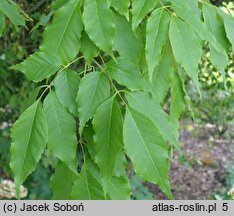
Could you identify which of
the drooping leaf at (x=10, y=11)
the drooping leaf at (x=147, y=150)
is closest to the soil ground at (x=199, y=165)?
the drooping leaf at (x=10, y=11)

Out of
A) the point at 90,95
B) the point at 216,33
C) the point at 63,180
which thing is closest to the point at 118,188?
the point at 63,180

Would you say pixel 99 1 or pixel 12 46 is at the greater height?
pixel 99 1

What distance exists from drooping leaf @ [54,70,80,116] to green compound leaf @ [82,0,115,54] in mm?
117

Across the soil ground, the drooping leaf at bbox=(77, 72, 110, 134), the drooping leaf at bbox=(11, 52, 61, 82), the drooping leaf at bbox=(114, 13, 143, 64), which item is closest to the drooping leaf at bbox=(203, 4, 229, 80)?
the drooping leaf at bbox=(114, 13, 143, 64)

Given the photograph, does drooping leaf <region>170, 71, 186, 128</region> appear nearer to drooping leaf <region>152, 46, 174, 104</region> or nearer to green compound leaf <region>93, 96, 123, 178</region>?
drooping leaf <region>152, 46, 174, 104</region>

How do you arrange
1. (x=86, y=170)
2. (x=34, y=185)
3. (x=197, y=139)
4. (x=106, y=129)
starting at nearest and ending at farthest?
(x=106, y=129) < (x=86, y=170) < (x=34, y=185) < (x=197, y=139)

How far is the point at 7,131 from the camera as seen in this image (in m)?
3.43

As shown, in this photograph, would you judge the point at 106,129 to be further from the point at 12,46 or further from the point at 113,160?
the point at 12,46

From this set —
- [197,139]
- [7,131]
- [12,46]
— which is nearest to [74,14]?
[12,46]

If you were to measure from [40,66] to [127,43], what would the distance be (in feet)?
0.78

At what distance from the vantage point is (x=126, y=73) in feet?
3.77

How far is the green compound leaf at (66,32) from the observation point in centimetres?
112

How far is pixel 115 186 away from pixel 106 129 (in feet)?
0.77

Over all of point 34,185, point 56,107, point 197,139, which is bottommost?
point 197,139
